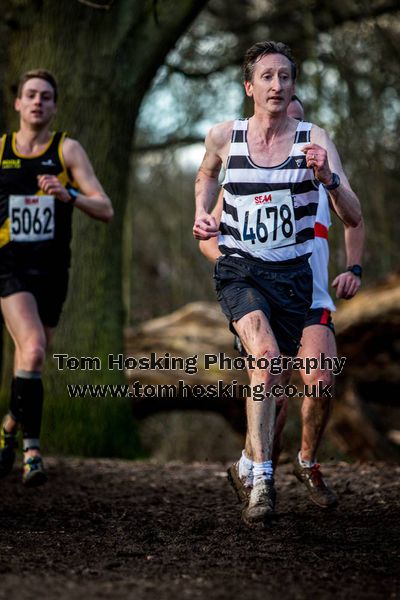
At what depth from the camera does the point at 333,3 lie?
11.0 meters

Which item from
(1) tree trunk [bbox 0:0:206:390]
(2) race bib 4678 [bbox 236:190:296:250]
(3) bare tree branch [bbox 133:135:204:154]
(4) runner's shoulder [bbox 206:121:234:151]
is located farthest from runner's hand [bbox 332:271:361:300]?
(3) bare tree branch [bbox 133:135:204:154]

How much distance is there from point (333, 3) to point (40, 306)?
639cm

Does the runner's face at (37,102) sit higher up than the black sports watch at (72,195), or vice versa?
the runner's face at (37,102)

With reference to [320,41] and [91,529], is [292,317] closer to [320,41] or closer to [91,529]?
[91,529]

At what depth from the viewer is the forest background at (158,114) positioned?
8430 mm

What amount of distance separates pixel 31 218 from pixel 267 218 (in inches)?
74.6

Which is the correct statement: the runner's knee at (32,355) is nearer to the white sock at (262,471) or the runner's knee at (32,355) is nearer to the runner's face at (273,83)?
the white sock at (262,471)

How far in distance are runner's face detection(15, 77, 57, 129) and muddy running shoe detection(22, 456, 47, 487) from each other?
7.00ft

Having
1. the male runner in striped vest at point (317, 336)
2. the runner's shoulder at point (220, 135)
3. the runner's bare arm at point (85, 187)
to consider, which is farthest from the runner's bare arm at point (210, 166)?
the runner's bare arm at point (85, 187)

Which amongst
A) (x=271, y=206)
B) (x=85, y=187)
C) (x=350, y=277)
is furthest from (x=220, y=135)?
(x=85, y=187)

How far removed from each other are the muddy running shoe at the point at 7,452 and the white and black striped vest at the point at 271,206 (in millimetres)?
2216

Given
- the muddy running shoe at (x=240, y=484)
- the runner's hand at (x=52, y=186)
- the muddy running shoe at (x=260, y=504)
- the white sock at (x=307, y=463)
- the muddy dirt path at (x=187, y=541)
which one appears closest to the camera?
the muddy dirt path at (x=187, y=541)

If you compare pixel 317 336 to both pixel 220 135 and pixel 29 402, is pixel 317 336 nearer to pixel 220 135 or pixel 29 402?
pixel 220 135

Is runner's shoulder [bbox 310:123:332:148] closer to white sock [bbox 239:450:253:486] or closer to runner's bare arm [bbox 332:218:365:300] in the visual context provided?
runner's bare arm [bbox 332:218:365:300]
